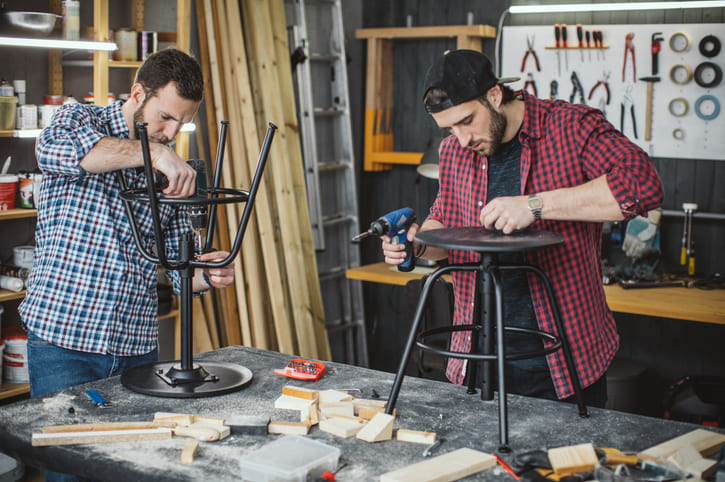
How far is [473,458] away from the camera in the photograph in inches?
57.6

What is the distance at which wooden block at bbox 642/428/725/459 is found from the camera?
1.48m

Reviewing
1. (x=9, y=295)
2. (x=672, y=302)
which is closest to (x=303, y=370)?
(x=9, y=295)

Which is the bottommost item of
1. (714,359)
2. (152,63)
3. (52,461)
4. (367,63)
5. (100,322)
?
(714,359)

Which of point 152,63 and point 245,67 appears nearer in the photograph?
point 152,63

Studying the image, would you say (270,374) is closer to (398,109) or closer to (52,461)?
(52,461)

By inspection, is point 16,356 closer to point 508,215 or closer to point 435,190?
point 508,215

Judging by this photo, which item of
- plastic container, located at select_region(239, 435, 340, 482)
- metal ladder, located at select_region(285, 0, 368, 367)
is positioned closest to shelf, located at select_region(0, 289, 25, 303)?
metal ladder, located at select_region(285, 0, 368, 367)

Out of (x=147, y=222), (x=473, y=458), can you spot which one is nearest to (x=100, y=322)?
(x=147, y=222)

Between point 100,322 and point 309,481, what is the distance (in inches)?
38.6

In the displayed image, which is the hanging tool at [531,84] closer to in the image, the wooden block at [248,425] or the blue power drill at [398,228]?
the blue power drill at [398,228]

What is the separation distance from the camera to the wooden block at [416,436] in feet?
5.17

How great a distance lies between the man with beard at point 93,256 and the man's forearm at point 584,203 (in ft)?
2.80

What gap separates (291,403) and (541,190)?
869mm

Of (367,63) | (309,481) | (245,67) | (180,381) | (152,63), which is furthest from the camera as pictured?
(367,63)
